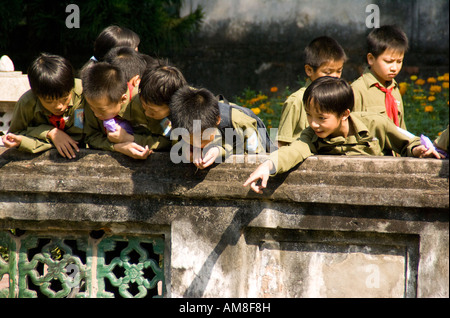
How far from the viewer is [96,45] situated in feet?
13.4

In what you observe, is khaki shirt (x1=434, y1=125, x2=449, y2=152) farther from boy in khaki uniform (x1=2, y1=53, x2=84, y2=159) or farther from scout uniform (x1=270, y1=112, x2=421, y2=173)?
boy in khaki uniform (x1=2, y1=53, x2=84, y2=159)

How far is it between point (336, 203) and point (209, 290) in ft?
2.28

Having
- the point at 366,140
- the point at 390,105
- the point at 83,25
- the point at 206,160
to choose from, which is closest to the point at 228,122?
the point at 206,160

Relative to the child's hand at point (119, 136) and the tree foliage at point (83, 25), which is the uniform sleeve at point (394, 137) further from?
the tree foliage at point (83, 25)

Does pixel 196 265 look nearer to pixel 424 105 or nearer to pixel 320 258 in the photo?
pixel 320 258

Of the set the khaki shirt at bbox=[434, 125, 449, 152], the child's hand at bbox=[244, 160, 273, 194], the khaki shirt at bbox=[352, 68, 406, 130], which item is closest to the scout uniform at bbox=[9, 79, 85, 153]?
the child's hand at bbox=[244, 160, 273, 194]

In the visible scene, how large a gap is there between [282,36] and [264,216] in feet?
16.6

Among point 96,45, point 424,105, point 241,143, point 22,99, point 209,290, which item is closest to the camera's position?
point 209,290

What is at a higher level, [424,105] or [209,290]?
[424,105]

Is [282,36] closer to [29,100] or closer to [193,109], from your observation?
[29,100]

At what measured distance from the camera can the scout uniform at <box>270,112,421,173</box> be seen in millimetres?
3055

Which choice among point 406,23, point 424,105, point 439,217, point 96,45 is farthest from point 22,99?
point 406,23

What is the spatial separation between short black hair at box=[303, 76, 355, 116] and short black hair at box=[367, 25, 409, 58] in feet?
3.30

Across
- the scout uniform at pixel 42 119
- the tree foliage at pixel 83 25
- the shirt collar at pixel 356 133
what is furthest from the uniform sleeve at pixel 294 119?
the tree foliage at pixel 83 25
